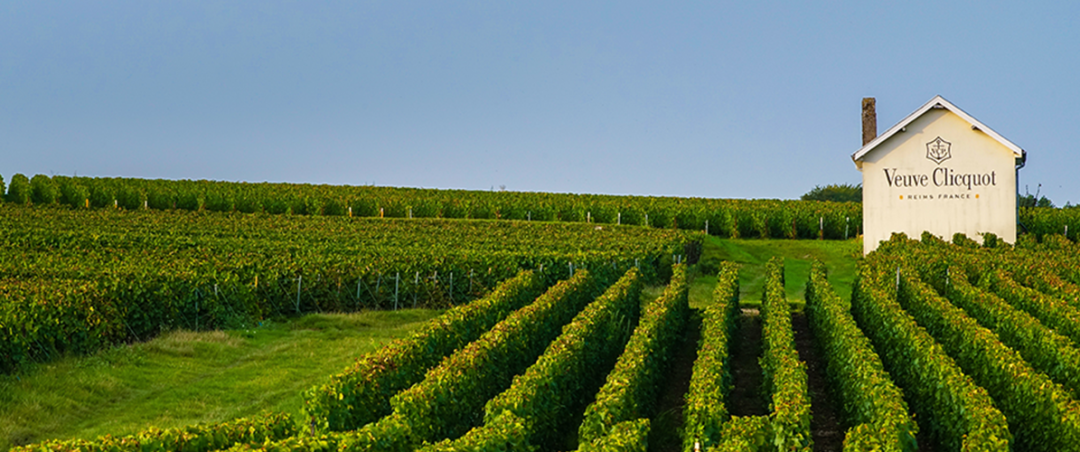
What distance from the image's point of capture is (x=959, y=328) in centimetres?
1848

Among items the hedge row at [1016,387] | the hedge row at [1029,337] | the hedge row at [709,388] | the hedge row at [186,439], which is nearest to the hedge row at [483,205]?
the hedge row at [1029,337]

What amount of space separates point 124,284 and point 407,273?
9.21 metres

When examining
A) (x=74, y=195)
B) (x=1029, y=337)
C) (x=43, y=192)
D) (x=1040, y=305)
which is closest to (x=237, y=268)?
(x=1029, y=337)

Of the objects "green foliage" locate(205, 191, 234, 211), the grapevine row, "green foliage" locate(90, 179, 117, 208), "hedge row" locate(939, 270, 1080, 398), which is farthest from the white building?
"green foliage" locate(90, 179, 117, 208)

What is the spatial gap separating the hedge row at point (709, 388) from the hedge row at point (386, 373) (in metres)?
4.58

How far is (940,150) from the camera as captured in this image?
122 ft

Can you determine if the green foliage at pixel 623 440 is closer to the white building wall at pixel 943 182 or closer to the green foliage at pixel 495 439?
the green foliage at pixel 495 439

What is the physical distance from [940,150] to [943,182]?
48.9 inches

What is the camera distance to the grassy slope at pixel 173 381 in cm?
1705

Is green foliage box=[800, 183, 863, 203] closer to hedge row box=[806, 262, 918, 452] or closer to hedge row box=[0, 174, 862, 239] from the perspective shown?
hedge row box=[0, 174, 862, 239]

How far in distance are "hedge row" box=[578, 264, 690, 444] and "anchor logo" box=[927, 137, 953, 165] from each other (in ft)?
58.0

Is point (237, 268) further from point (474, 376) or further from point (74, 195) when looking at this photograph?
point (74, 195)

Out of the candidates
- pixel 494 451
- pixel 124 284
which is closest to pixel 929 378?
pixel 494 451

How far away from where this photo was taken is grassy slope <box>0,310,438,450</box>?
55.9 ft
